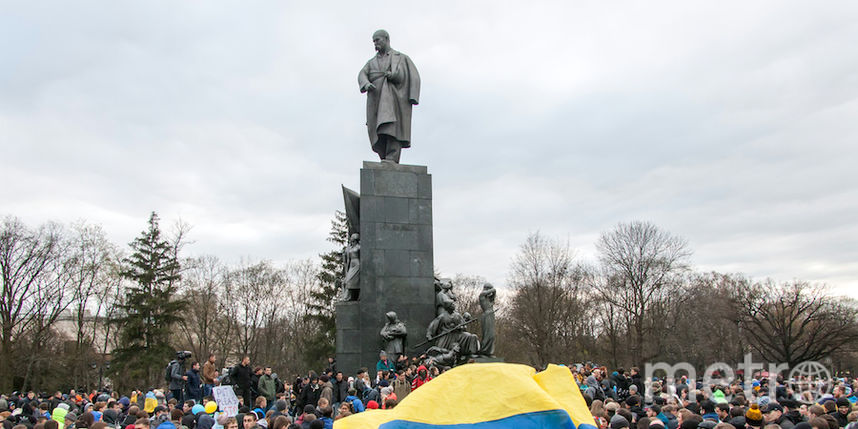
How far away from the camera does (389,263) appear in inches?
682

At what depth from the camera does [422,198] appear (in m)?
18.0

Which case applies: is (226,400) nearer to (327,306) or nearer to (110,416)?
(110,416)

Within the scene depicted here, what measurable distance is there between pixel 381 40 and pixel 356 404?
10.6m

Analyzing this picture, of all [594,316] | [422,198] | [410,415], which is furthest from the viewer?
[594,316]

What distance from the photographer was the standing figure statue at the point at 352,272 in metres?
17.2

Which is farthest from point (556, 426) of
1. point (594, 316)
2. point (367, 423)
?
point (594, 316)

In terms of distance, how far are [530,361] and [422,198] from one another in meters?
36.4

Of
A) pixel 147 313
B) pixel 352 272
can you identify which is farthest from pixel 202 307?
pixel 352 272

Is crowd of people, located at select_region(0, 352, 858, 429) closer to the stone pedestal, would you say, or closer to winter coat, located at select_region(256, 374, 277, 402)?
winter coat, located at select_region(256, 374, 277, 402)

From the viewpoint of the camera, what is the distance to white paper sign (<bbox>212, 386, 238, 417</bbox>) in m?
11.9

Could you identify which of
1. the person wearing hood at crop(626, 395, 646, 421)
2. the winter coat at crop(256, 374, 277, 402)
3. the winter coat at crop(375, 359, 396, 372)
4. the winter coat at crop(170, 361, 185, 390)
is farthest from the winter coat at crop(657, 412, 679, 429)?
the winter coat at crop(170, 361, 185, 390)

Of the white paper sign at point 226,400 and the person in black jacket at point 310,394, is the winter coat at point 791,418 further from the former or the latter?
the person in black jacket at point 310,394

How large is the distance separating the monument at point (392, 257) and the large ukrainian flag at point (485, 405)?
12.3m

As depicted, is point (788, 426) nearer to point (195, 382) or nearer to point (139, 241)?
point (195, 382)
